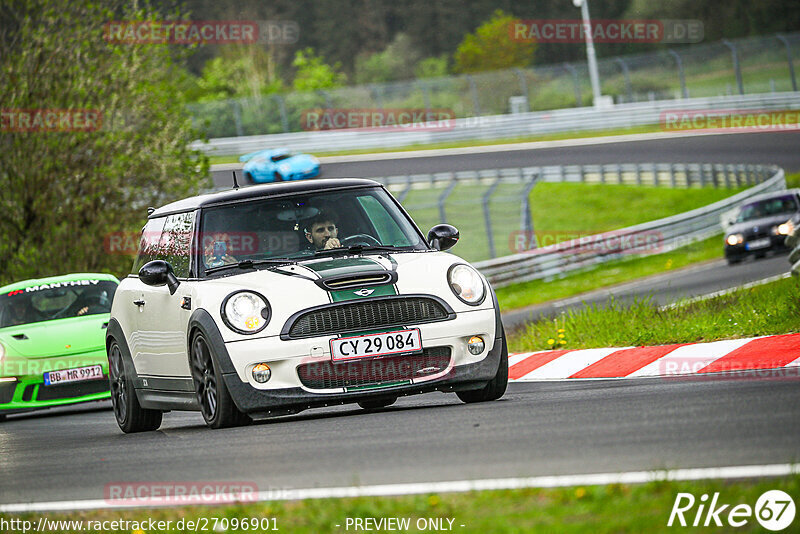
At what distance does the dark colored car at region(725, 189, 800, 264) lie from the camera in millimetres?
24781

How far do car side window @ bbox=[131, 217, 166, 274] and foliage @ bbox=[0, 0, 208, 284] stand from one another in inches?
432

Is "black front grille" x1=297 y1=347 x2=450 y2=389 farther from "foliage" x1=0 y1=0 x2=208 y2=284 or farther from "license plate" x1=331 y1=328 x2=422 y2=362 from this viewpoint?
"foliage" x1=0 y1=0 x2=208 y2=284

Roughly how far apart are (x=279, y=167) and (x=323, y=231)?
3333cm

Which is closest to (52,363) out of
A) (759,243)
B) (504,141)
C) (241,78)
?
(759,243)

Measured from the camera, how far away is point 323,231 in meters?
9.16

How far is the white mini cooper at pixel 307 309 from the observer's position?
26.6 ft

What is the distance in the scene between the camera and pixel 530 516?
453 centimetres

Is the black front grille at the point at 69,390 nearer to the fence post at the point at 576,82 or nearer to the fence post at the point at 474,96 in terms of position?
the fence post at the point at 576,82

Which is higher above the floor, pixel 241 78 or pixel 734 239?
pixel 241 78

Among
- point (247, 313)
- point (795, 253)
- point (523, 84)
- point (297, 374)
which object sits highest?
point (523, 84)

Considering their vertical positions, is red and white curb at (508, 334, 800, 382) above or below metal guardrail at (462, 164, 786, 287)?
above

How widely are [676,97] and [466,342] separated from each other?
42.0m

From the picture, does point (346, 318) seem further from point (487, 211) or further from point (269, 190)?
point (487, 211)

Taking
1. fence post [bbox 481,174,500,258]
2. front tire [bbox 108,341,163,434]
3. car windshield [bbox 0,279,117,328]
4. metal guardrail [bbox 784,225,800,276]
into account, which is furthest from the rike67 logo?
fence post [bbox 481,174,500,258]
